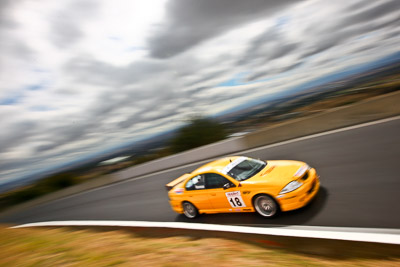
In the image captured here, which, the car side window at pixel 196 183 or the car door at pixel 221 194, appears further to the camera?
the car side window at pixel 196 183

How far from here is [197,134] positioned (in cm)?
1959

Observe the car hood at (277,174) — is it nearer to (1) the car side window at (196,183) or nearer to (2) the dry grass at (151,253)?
(1) the car side window at (196,183)

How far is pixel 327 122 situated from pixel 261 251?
8.56m

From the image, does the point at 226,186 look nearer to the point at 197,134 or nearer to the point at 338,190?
the point at 338,190

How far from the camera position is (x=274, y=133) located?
41.0ft

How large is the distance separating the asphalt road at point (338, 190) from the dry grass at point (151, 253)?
1.47 metres

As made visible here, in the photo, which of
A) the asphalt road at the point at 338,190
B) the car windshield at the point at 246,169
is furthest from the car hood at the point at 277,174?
the asphalt road at the point at 338,190

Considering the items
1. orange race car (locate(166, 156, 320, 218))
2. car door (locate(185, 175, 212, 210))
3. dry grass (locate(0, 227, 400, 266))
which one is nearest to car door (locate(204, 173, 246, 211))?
orange race car (locate(166, 156, 320, 218))

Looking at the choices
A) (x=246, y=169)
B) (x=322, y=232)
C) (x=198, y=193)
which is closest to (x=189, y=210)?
(x=198, y=193)

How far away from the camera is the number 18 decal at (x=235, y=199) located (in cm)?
610

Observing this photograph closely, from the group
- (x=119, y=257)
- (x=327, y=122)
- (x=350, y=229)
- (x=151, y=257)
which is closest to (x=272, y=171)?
(x=350, y=229)

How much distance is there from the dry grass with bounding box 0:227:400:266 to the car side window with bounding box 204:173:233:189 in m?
1.40

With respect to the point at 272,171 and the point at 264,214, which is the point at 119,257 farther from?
the point at 272,171

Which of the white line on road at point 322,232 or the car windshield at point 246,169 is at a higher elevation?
the car windshield at point 246,169
